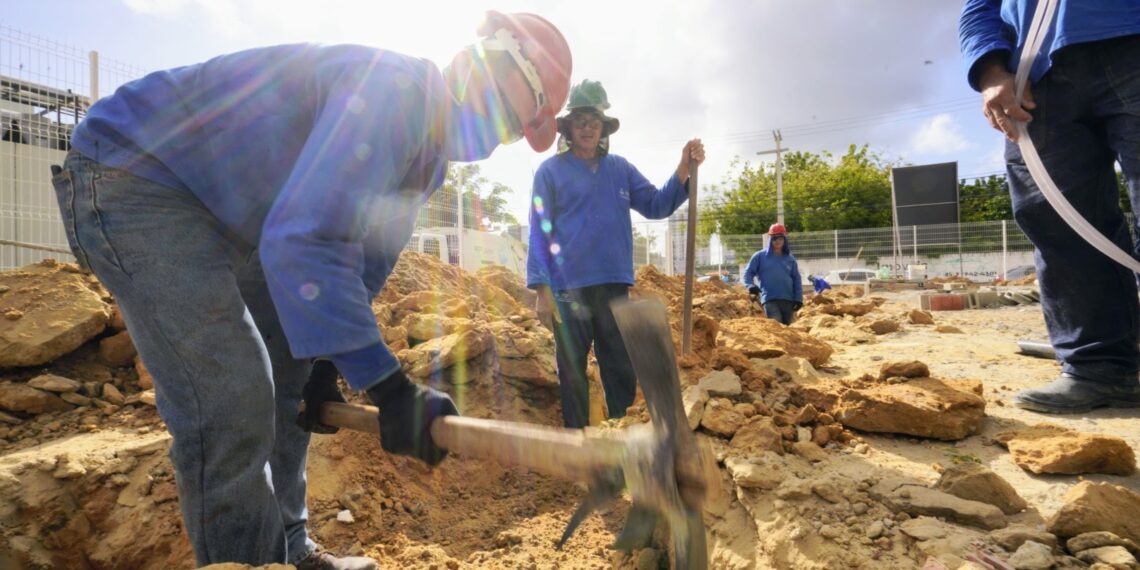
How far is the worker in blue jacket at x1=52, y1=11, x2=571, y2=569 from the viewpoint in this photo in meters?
1.41

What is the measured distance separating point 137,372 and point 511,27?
3423mm

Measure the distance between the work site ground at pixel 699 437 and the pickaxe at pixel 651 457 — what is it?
26cm

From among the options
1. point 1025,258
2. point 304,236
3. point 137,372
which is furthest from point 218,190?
point 1025,258

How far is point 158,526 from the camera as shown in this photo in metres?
2.62

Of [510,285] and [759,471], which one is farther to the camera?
[510,285]

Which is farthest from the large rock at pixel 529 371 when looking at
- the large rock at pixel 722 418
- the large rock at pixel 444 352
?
the large rock at pixel 722 418

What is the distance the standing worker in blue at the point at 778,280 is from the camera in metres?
7.20

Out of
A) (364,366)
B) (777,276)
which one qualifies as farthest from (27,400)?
(777,276)

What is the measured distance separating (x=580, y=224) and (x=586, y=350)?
27.6 inches

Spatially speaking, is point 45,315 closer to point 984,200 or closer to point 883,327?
point 883,327

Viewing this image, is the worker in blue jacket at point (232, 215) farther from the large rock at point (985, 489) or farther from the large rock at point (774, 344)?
the large rock at point (774, 344)

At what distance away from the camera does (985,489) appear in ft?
5.91

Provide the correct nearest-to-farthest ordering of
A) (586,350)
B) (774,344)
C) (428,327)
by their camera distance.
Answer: (586,350) < (774,344) < (428,327)

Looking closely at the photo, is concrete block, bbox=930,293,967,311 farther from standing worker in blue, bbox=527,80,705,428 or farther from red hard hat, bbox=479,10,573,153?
red hard hat, bbox=479,10,573,153
